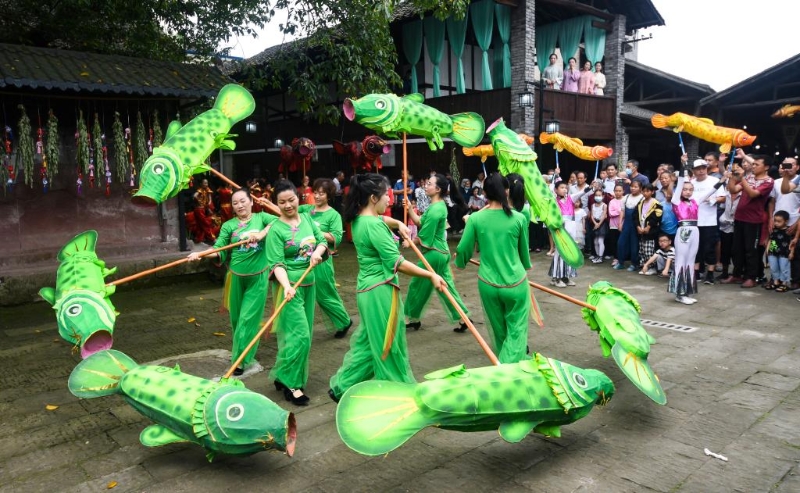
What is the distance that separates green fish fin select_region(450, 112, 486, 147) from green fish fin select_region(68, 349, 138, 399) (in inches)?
114

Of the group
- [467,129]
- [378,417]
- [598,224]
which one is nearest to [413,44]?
[598,224]

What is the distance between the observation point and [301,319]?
4133 millimetres

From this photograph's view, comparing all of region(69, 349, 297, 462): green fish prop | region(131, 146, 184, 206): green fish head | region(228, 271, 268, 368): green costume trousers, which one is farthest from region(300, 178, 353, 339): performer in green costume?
region(69, 349, 297, 462): green fish prop

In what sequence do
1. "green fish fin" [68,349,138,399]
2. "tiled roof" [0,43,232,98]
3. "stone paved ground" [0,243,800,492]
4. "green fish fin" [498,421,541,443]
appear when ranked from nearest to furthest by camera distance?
"green fish fin" [498,421,541,443] < "stone paved ground" [0,243,800,492] < "green fish fin" [68,349,138,399] < "tiled roof" [0,43,232,98]

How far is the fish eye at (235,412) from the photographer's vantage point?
2.91 meters

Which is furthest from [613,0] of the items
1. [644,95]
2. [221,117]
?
[221,117]

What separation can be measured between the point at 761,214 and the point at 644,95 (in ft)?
37.6

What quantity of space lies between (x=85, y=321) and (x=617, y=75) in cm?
1475

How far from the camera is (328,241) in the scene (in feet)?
17.8

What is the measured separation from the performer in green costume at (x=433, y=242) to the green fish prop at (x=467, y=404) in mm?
2490

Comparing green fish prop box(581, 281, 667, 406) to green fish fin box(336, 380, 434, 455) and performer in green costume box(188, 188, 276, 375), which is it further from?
performer in green costume box(188, 188, 276, 375)

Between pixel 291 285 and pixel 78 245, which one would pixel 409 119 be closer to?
pixel 291 285

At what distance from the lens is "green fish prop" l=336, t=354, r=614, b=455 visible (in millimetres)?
2717

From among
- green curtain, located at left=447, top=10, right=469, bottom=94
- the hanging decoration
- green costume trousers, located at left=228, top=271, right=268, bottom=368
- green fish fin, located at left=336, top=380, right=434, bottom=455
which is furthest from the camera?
green curtain, located at left=447, top=10, right=469, bottom=94
